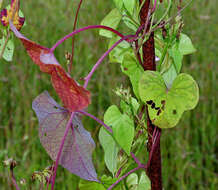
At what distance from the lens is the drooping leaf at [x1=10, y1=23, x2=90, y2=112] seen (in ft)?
1.06

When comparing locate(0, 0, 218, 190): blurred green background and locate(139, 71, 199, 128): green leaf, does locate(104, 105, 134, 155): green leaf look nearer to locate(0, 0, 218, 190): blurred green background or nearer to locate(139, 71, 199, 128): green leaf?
locate(139, 71, 199, 128): green leaf

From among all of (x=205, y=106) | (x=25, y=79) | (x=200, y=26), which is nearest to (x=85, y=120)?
(x=25, y=79)

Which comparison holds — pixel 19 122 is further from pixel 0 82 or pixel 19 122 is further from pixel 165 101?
pixel 165 101

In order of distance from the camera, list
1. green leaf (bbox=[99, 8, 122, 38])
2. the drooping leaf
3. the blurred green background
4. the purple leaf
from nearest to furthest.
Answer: the drooping leaf, the purple leaf, green leaf (bbox=[99, 8, 122, 38]), the blurred green background

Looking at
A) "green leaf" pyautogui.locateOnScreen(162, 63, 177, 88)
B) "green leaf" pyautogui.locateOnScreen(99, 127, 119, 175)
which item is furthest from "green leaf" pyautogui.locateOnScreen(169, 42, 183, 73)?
"green leaf" pyautogui.locateOnScreen(99, 127, 119, 175)

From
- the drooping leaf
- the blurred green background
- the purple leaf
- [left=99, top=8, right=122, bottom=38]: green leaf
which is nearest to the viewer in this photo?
the drooping leaf

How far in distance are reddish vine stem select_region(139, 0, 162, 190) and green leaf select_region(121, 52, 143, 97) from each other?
0.02 m

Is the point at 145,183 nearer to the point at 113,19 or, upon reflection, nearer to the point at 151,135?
the point at 151,135

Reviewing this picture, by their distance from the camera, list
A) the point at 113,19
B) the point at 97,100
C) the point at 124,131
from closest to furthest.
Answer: the point at 124,131 → the point at 113,19 → the point at 97,100

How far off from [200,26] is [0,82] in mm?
1470

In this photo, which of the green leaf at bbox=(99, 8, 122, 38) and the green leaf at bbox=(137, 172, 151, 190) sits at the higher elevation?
the green leaf at bbox=(99, 8, 122, 38)

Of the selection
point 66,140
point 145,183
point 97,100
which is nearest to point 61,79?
point 66,140

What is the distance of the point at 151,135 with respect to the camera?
0.50m

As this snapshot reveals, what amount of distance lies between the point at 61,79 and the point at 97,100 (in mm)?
1579
